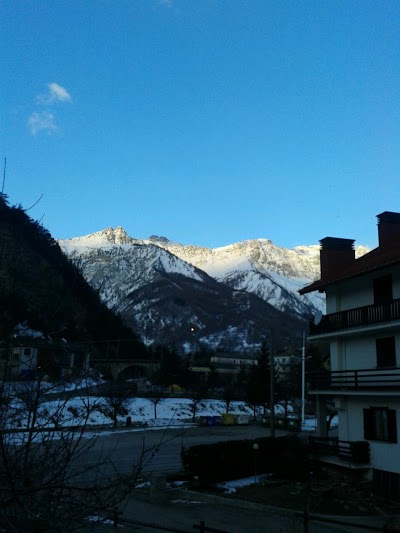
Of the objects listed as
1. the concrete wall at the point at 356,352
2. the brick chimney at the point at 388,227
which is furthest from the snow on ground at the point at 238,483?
the brick chimney at the point at 388,227

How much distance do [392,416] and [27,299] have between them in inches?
3306

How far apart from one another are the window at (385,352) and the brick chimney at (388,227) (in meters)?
5.88

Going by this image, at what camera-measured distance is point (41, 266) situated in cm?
11438

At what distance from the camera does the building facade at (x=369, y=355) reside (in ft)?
71.4

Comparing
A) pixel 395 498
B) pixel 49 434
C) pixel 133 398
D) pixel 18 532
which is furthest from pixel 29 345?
pixel 133 398

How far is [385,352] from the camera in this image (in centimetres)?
2317

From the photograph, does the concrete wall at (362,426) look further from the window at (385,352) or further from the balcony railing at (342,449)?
the window at (385,352)

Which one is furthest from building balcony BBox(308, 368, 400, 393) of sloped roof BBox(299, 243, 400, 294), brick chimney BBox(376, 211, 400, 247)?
brick chimney BBox(376, 211, 400, 247)

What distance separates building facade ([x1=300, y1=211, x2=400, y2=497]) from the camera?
2175cm

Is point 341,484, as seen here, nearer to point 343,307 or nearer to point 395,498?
point 395,498

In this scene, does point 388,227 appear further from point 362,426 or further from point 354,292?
point 362,426

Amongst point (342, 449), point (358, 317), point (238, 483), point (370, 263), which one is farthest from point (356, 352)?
point (238, 483)

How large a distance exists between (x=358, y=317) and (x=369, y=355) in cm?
183

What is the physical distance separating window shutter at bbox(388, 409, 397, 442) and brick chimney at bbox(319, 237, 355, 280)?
8.69 meters
